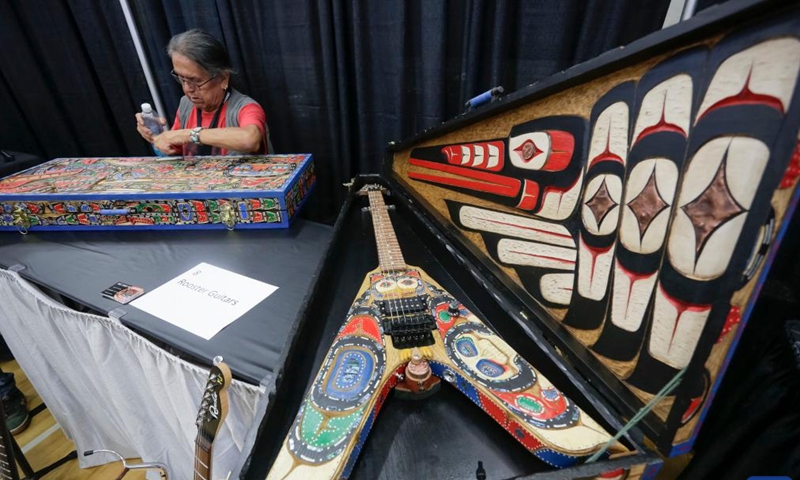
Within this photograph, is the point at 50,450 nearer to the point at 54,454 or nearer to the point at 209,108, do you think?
the point at 54,454

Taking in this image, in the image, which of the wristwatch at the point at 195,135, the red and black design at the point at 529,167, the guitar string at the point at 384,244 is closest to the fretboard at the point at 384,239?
the guitar string at the point at 384,244

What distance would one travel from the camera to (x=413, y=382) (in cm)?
60

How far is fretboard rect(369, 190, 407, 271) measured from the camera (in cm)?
87

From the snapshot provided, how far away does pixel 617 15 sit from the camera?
113cm

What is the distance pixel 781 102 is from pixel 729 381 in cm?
119

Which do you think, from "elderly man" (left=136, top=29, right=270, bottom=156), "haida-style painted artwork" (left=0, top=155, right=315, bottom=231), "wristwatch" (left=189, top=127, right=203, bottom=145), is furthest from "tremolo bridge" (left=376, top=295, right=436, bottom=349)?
"wristwatch" (left=189, top=127, right=203, bottom=145)

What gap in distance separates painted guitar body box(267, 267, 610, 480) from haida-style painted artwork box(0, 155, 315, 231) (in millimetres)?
605

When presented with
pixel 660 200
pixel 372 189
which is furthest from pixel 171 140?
pixel 660 200

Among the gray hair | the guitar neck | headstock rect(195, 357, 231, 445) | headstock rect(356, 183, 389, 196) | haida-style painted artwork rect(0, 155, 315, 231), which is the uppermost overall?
the gray hair

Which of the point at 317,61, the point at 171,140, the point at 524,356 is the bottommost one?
the point at 524,356

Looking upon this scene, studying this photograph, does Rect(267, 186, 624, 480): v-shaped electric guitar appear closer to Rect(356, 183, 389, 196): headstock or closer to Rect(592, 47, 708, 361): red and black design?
Rect(592, 47, 708, 361): red and black design

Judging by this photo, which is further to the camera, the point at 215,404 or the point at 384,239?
the point at 384,239

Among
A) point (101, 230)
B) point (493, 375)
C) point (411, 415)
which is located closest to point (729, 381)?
point (493, 375)

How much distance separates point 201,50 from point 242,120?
27 cm
